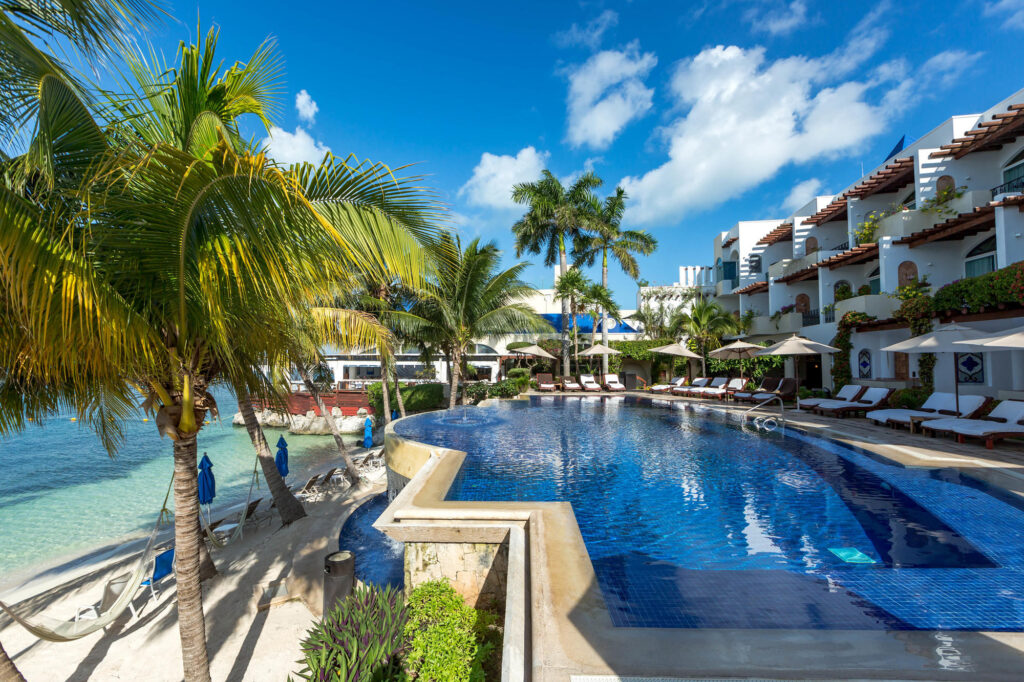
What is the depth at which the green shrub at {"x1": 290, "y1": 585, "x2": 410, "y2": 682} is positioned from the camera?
10.3ft

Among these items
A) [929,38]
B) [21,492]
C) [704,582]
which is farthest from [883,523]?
[21,492]

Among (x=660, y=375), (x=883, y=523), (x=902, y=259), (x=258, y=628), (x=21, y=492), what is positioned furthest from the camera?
(x=660, y=375)

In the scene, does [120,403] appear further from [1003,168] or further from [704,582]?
[1003,168]

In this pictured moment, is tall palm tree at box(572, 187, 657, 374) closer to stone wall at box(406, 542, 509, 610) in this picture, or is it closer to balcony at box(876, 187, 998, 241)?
balcony at box(876, 187, 998, 241)

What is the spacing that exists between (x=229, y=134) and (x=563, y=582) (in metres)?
5.12

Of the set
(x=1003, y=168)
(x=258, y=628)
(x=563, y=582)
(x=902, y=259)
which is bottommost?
(x=258, y=628)

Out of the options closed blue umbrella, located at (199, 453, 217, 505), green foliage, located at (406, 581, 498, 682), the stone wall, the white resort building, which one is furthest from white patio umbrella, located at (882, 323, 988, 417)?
closed blue umbrella, located at (199, 453, 217, 505)

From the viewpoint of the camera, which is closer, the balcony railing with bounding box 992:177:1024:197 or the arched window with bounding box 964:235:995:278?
the balcony railing with bounding box 992:177:1024:197

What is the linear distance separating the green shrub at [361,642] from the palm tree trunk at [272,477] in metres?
6.73

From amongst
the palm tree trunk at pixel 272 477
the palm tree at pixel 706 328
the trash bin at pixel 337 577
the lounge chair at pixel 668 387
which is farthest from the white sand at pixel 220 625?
the palm tree at pixel 706 328

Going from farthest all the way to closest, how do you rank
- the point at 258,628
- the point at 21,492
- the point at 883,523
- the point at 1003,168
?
the point at 21,492 < the point at 1003,168 < the point at 258,628 < the point at 883,523

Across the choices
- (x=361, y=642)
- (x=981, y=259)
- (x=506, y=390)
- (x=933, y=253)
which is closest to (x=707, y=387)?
(x=933, y=253)

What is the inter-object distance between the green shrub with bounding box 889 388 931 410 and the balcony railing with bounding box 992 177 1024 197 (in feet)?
24.2

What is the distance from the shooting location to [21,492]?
749 inches
